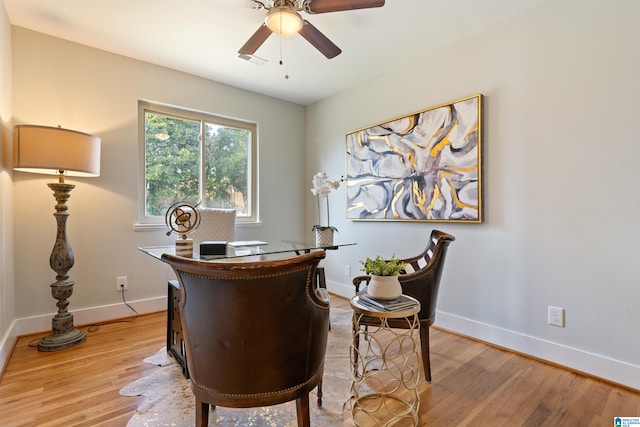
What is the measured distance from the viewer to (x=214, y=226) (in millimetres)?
2947

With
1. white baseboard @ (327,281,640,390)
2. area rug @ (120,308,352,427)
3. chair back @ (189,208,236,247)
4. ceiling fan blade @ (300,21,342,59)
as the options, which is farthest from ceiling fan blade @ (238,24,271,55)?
white baseboard @ (327,281,640,390)

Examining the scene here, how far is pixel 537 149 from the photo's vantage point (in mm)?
2145

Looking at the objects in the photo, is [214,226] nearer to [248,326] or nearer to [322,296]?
[322,296]

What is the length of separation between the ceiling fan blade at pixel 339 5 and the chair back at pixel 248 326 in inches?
59.3

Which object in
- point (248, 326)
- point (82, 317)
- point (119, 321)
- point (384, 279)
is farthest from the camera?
point (119, 321)

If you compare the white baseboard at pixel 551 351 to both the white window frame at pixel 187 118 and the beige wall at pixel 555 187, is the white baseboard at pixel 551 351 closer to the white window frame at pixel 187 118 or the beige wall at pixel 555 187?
the beige wall at pixel 555 187

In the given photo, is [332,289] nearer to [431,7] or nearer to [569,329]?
[569,329]

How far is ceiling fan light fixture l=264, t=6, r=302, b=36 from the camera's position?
183 centimetres

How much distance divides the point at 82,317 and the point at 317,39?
10.0 ft

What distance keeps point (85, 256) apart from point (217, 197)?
1364mm

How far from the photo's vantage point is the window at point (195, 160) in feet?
10.2

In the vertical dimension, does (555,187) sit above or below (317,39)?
below

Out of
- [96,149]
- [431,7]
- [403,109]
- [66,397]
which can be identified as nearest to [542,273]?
[403,109]

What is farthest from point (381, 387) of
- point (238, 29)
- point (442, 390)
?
point (238, 29)
